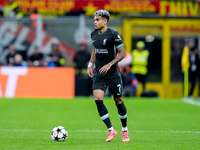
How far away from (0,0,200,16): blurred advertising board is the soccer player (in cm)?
1260

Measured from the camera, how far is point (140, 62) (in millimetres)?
19484

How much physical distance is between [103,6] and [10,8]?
3.83 metres

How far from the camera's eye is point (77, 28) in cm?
2102

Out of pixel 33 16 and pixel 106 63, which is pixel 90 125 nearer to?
pixel 106 63

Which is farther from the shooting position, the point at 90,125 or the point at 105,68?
the point at 90,125

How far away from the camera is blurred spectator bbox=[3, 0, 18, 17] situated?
2050 centimetres

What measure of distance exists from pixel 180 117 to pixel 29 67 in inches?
286

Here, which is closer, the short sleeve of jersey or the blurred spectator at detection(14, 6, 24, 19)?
the short sleeve of jersey

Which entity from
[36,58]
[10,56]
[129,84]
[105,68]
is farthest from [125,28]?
[105,68]

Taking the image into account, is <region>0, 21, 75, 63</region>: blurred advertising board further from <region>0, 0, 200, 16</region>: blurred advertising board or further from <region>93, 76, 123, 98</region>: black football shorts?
<region>93, 76, 123, 98</region>: black football shorts

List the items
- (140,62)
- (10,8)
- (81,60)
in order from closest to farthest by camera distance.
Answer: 1. (81,60)
2. (140,62)
3. (10,8)

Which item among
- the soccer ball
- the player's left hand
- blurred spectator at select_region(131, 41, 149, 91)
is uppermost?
the player's left hand

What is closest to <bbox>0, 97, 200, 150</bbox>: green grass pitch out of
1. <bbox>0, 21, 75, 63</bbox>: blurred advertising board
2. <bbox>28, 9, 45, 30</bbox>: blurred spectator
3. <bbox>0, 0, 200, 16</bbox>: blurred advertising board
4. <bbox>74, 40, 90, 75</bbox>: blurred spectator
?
<bbox>74, 40, 90, 75</bbox>: blurred spectator

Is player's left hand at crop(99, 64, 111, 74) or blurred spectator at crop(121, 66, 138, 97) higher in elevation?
player's left hand at crop(99, 64, 111, 74)
